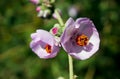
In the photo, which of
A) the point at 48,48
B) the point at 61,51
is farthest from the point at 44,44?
the point at 61,51

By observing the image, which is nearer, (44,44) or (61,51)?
(44,44)

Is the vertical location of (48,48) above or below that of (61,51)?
above

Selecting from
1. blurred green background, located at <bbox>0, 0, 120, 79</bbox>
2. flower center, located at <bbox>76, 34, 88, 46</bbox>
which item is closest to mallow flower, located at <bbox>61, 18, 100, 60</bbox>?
flower center, located at <bbox>76, 34, 88, 46</bbox>

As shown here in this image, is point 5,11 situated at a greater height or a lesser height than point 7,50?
greater

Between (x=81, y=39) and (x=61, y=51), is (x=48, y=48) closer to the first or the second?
(x=81, y=39)

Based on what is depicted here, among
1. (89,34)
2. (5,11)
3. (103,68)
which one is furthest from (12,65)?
(89,34)

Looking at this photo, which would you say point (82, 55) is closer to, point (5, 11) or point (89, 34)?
point (89, 34)

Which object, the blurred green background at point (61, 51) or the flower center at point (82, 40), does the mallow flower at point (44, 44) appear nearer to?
the flower center at point (82, 40)
